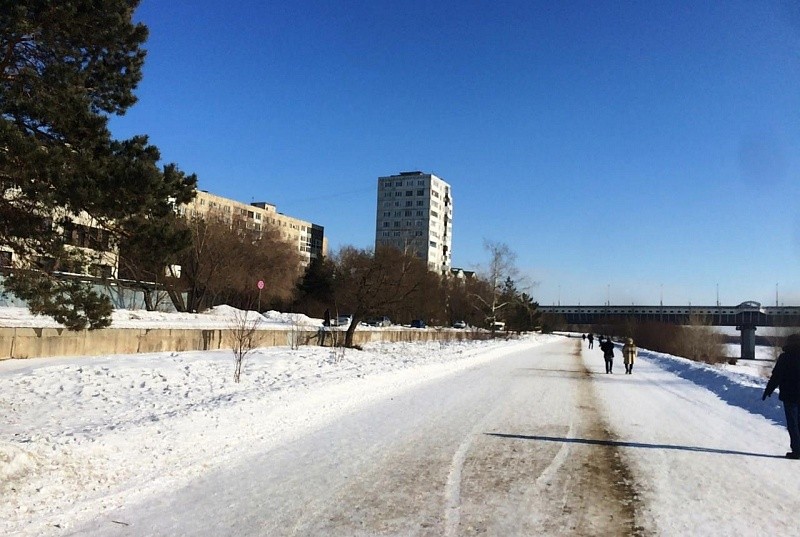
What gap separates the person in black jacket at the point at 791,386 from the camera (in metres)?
9.08

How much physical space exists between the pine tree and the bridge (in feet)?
198

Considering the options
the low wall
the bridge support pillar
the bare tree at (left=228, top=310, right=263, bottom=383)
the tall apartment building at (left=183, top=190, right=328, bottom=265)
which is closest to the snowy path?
the bare tree at (left=228, top=310, right=263, bottom=383)

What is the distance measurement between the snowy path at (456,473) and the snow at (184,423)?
0.21ft

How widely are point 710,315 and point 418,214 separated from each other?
2806 inches

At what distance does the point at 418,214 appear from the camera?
140500 millimetres

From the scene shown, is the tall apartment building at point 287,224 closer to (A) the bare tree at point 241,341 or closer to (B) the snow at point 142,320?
(B) the snow at point 142,320

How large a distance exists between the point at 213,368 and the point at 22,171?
11.5m

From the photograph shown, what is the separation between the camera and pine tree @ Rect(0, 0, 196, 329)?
27.4 feet

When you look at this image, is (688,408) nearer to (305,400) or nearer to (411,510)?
(305,400)

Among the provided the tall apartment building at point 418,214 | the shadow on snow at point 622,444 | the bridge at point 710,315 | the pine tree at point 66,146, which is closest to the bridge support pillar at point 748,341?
the bridge at point 710,315

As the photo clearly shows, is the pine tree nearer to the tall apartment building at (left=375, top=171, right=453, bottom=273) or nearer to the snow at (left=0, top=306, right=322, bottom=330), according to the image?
the snow at (left=0, top=306, right=322, bottom=330)

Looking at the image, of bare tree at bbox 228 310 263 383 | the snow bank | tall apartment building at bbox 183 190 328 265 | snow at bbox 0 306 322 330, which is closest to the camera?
the snow bank

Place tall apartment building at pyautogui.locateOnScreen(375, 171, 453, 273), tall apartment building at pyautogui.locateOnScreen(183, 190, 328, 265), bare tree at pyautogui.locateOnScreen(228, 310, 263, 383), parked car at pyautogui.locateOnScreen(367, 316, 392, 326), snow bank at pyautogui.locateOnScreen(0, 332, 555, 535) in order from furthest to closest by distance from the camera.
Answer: tall apartment building at pyautogui.locateOnScreen(375, 171, 453, 273) < tall apartment building at pyautogui.locateOnScreen(183, 190, 328, 265) < parked car at pyautogui.locateOnScreen(367, 316, 392, 326) < bare tree at pyautogui.locateOnScreen(228, 310, 263, 383) < snow bank at pyautogui.locateOnScreen(0, 332, 555, 535)

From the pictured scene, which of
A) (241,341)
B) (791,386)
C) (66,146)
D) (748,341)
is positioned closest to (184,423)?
(66,146)
